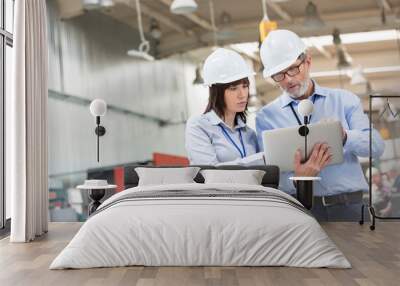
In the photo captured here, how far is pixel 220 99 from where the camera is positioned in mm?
6121

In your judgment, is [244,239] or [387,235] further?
[387,235]

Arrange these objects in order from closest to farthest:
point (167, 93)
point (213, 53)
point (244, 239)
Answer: point (244, 239) < point (213, 53) < point (167, 93)

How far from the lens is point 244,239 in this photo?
3902 mm

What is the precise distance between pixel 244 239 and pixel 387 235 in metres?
2.11

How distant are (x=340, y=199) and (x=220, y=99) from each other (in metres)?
1.53

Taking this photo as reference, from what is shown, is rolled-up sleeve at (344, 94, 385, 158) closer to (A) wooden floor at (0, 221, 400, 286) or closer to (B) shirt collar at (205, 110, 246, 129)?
(B) shirt collar at (205, 110, 246, 129)

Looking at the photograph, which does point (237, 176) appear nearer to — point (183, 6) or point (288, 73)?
point (288, 73)

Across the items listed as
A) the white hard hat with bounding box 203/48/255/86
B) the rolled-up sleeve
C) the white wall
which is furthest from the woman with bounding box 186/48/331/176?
the white wall

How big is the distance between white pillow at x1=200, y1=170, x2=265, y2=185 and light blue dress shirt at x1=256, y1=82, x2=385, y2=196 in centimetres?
49

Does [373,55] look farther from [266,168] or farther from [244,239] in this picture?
[244,239]

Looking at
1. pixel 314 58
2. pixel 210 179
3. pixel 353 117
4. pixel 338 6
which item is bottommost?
pixel 210 179

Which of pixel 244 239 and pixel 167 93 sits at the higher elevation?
pixel 167 93

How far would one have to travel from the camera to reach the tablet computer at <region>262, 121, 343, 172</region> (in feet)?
18.5

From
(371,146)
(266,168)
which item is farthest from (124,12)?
(371,146)
